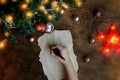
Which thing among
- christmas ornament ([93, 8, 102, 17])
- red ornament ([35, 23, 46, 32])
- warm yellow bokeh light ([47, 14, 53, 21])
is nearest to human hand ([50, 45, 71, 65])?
red ornament ([35, 23, 46, 32])

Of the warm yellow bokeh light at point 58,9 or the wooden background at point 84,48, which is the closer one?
the warm yellow bokeh light at point 58,9

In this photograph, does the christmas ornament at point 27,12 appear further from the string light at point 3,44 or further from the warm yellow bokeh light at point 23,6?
the string light at point 3,44

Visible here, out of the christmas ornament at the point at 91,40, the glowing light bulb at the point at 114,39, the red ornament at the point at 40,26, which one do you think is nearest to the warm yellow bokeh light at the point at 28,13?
the red ornament at the point at 40,26

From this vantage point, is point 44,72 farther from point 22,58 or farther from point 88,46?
point 88,46

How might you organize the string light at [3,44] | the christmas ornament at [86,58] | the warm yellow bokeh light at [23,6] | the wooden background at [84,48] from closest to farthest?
the warm yellow bokeh light at [23,6] < the string light at [3,44] < the wooden background at [84,48] < the christmas ornament at [86,58]

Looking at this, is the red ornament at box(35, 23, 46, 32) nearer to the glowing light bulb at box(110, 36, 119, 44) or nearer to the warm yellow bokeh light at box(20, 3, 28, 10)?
the warm yellow bokeh light at box(20, 3, 28, 10)

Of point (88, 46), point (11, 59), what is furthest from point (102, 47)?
point (11, 59)

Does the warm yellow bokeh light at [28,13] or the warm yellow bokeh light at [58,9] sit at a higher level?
the warm yellow bokeh light at [28,13]
